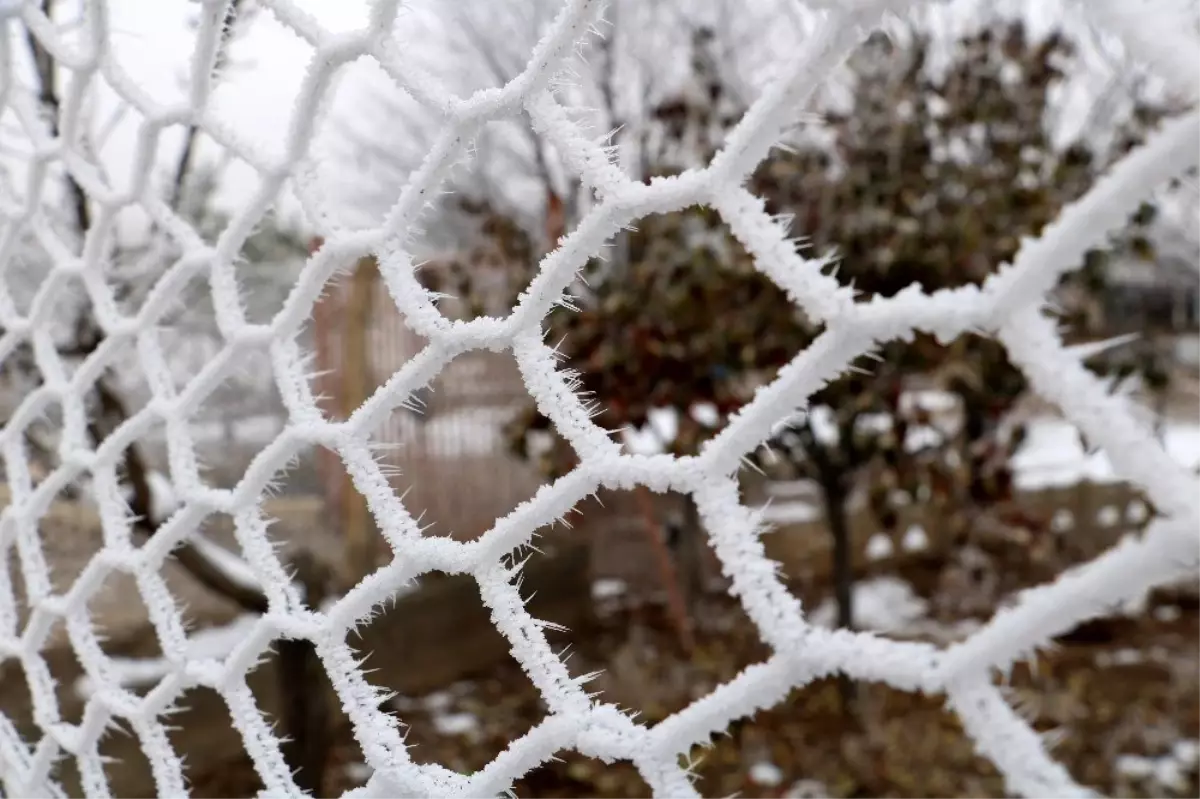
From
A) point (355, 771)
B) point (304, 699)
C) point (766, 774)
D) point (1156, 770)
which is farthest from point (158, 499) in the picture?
point (1156, 770)

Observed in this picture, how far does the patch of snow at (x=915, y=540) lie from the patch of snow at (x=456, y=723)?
2282 mm

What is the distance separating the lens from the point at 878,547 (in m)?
4.08

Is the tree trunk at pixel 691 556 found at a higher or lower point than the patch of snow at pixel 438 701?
higher

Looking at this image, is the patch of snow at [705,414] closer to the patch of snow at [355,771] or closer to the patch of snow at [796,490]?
the patch of snow at [355,771]

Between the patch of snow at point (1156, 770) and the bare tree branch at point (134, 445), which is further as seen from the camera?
the patch of snow at point (1156, 770)

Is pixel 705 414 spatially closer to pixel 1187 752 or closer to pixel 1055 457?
pixel 1187 752

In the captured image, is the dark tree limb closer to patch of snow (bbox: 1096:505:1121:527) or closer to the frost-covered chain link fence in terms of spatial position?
the frost-covered chain link fence

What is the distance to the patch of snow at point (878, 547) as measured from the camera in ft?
13.0

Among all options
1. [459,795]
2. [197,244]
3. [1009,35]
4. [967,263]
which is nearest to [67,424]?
[197,244]

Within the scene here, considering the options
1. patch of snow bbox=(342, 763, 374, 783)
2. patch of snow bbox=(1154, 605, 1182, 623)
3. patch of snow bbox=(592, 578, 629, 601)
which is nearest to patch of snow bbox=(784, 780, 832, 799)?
patch of snow bbox=(342, 763, 374, 783)

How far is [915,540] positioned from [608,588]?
1473 millimetres

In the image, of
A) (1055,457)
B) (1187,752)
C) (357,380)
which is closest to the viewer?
(1187,752)

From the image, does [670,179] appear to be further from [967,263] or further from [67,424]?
[967,263]

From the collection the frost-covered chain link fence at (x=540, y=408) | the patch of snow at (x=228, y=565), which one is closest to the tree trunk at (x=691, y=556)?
the patch of snow at (x=228, y=565)
